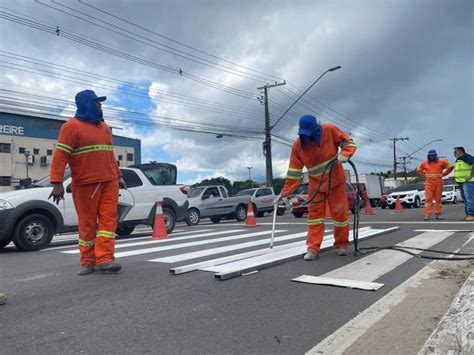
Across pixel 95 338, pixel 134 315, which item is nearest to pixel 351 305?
pixel 134 315

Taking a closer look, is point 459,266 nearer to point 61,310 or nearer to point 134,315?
point 134,315

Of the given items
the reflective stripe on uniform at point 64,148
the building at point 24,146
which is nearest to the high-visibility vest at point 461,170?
the reflective stripe on uniform at point 64,148

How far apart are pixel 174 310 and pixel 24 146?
52223 mm

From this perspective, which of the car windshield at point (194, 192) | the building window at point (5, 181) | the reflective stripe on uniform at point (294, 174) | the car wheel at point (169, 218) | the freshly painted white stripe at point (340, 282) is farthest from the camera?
the building window at point (5, 181)

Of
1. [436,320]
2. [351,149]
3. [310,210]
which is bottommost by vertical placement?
[436,320]

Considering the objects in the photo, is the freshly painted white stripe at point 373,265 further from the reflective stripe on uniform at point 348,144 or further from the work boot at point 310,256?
the reflective stripe on uniform at point 348,144

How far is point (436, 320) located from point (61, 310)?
9.30 ft

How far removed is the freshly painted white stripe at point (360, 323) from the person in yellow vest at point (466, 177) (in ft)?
27.5

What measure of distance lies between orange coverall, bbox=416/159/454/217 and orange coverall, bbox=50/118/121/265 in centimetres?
1011

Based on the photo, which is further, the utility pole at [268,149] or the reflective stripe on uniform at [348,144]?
the utility pole at [268,149]

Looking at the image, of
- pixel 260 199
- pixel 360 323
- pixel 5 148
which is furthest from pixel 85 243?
pixel 5 148

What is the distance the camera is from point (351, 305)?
3539 mm

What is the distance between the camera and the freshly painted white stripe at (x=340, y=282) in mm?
4020

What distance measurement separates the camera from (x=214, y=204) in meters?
18.5
